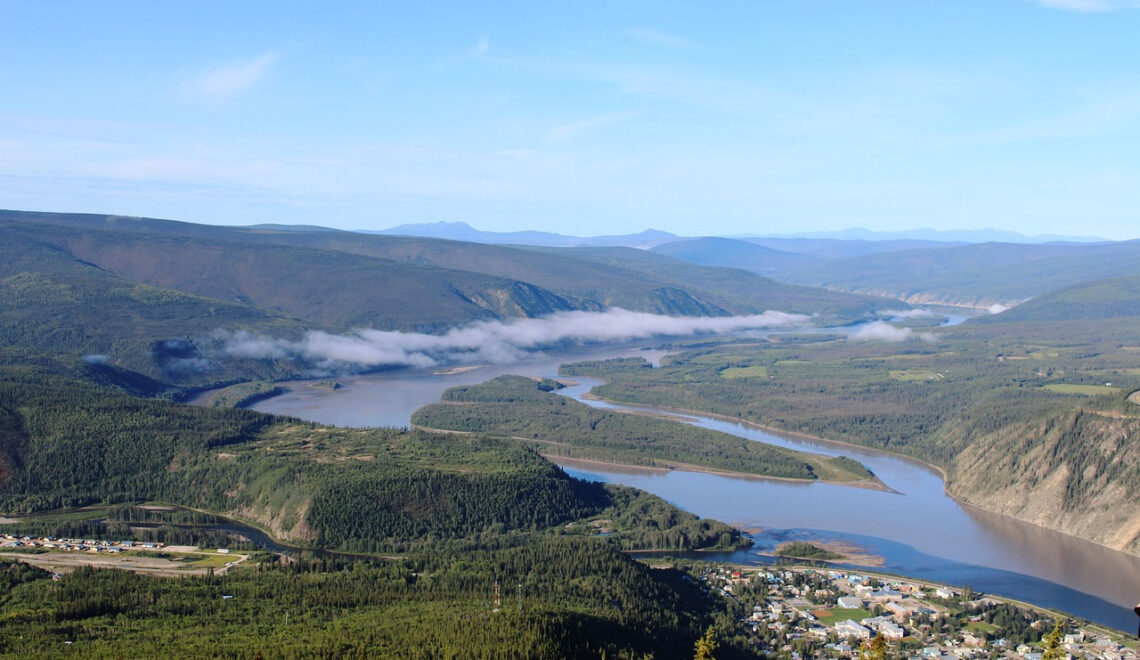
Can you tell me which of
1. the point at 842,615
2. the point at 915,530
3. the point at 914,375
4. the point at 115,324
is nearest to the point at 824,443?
the point at 915,530

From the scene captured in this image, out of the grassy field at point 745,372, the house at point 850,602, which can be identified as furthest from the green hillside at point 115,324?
Result: the house at point 850,602

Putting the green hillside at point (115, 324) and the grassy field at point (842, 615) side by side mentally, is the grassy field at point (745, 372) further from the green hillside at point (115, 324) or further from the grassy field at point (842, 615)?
the grassy field at point (842, 615)

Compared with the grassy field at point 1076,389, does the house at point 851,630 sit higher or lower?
lower

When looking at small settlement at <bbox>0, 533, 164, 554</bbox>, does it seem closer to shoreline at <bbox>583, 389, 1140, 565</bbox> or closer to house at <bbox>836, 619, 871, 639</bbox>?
house at <bbox>836, 619, 871, 639</bbox>

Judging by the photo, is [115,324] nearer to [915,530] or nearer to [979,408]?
[979,408]

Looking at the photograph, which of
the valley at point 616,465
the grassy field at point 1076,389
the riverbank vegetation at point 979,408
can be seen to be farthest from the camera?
the grassy field at point 1076,389
